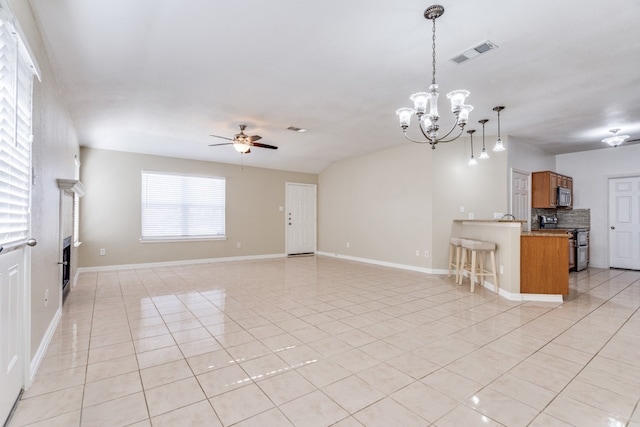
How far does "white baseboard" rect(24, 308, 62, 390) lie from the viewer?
6.72 ft

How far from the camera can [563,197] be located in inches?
250

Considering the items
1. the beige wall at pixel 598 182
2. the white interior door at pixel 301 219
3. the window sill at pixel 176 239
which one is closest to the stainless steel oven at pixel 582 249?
the beige wall at pixel 598 182

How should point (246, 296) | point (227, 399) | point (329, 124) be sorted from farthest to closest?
point (329, 124), point (246, 296), point (227, 399)

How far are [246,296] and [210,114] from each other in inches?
106

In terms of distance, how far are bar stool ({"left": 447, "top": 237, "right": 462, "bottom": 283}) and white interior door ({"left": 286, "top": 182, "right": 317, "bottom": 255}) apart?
4.15m

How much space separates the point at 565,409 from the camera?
1.79m

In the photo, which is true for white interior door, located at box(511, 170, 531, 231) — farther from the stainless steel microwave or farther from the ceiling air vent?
the ceiling air vent

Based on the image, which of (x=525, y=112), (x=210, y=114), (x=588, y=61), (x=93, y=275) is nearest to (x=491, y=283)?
(x=525, y=112)

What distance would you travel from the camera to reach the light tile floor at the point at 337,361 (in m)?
1.76

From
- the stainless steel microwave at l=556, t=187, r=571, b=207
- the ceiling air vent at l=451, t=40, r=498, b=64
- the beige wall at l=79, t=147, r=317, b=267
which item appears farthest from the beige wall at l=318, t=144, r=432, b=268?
the ceiling air vent at l=451, t=40, r=498, b=64

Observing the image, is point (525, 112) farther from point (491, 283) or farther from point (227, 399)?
point (227, 399)

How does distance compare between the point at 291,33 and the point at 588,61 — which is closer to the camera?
the point at 291,33

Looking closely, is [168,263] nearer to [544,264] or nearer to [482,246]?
[482,246]

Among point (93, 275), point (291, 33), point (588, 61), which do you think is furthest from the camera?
point (93, 275)
